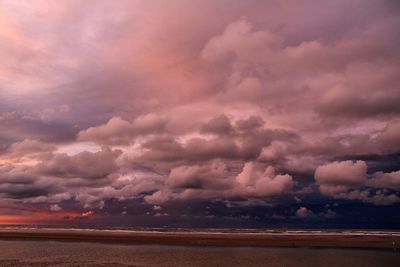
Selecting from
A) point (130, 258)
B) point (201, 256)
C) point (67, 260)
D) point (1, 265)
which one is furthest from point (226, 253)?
point (1, 265)

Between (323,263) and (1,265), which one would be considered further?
(323,263)

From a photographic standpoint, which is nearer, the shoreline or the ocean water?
the ocean water

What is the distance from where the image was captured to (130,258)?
4825 centimetres

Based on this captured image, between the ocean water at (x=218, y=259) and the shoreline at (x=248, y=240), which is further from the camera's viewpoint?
the shoreline at (x=248, y=240)

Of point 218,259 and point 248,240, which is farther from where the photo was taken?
point 248,240

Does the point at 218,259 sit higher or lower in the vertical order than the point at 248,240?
higher

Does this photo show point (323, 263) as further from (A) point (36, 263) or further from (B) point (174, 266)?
(A) point (36, 263)

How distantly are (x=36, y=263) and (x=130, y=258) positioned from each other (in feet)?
37.9

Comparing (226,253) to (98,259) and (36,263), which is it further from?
(36,263)

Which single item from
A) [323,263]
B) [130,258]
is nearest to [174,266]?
[130,258]

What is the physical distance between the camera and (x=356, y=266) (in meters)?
42.1

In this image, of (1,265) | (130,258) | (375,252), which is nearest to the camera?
(1,265)

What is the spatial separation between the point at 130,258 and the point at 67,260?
7.90 metres

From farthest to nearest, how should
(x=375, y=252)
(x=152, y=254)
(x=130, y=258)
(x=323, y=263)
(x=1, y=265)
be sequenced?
(x=375, y=252) → (x=152, y=254) → (x=130, y=258) → (x=323, y=263) → (x=1, y=265)
